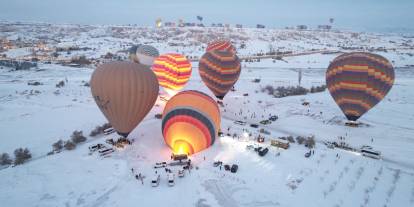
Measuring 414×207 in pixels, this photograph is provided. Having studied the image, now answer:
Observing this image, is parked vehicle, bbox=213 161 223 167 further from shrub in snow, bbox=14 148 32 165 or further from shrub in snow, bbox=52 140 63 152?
shrub in snow, bbox=14 148 32 165

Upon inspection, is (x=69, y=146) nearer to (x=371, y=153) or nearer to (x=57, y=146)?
(x=57, y=146)

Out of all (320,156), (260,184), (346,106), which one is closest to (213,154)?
(260,184)

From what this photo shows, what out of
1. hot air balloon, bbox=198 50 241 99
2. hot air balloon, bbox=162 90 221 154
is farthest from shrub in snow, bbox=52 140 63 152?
hot air balloon, bbox=198 50 241 99

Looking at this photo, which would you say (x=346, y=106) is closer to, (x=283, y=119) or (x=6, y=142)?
(x=283, y=119)

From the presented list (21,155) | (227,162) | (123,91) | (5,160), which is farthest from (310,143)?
(5,160)

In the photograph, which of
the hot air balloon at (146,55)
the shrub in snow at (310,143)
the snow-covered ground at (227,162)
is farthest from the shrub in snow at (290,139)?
the hot air balloon at (146,55)

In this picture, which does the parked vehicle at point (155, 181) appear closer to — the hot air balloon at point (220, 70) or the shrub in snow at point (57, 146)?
the shrub in snow at point (57, 146)
